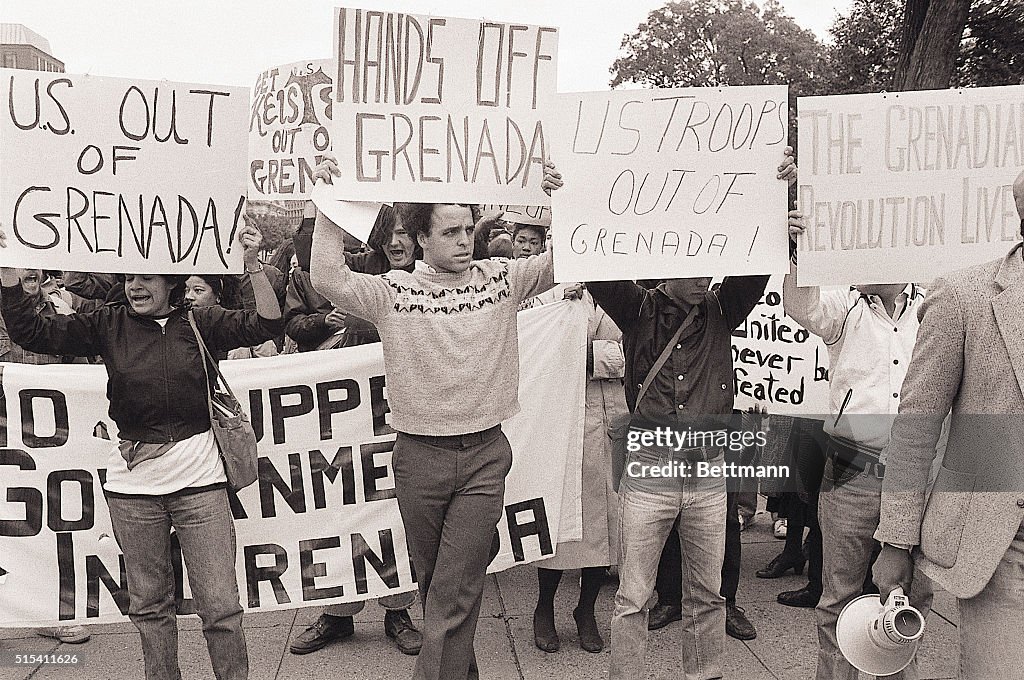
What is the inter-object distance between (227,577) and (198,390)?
2.18 feet

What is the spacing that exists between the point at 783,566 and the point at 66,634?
11.8ft

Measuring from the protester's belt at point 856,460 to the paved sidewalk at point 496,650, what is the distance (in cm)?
106

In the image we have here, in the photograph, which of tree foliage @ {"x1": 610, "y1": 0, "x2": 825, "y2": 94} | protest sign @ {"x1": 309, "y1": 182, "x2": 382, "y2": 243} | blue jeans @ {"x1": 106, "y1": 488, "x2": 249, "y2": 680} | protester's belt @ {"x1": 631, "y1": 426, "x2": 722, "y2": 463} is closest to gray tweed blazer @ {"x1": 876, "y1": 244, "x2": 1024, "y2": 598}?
protester's belt @ {"x1": 631, "y1": 426, "x2": 722, "y2": 463}

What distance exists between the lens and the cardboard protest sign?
10.8 feet

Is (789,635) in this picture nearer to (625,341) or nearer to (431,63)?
(625,341)

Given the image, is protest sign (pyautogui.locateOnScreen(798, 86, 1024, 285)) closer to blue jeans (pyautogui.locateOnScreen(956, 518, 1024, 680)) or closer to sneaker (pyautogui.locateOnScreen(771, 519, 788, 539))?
blue jeans (pyautogui.locateOnScreen(956, 518, 1024, 680))

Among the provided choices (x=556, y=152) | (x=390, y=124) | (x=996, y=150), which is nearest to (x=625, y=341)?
(x=556, y=152)

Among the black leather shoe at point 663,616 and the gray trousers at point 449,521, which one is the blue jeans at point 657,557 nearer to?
the gray trousers at point 449,521

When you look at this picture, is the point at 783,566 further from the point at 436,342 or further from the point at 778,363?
the point at 436,342

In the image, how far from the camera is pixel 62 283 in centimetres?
501

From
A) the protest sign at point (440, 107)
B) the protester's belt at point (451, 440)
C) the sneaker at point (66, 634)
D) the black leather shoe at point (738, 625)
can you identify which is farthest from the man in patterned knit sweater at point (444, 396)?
the sneaker at point (66, 634)

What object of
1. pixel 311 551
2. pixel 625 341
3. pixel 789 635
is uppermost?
pixel 625 341

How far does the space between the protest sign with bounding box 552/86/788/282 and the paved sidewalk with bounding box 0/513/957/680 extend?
1.81 m

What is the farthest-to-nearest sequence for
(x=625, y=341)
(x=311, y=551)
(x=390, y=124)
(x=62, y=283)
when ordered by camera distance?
(x=62, y=283) → (x=311, y=551) → (x=625, y=341) → (x=390, y=124)
